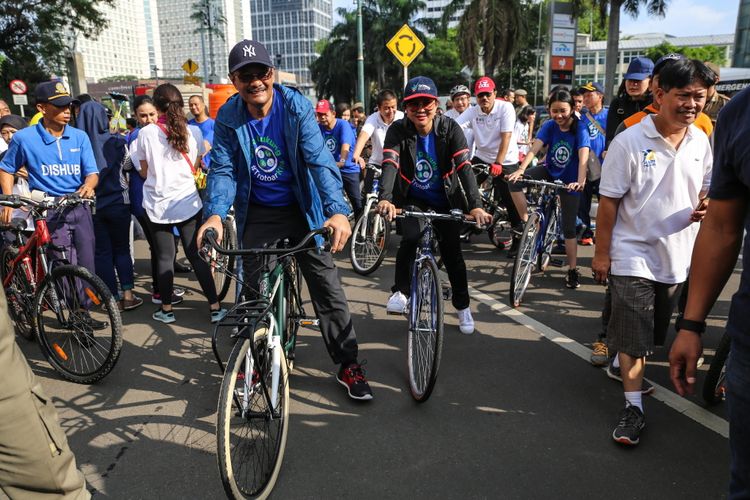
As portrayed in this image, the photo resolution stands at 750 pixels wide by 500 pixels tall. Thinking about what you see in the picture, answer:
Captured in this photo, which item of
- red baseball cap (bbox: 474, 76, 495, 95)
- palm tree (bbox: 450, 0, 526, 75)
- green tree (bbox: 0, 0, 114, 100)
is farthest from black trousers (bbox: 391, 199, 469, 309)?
palm tree (bbox: 450, 0, 526, 75)

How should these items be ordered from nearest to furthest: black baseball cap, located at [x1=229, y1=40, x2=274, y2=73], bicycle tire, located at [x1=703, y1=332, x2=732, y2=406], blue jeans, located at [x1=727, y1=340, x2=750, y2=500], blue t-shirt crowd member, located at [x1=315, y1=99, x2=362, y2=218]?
blue jeans, located at [x1=727, y1=340, x2=750, y2=500], black baseball cap, located at [x1=229, y1=40, x2=274, y2=73], bicycle tire, located at [x1=703, y1=332, x2=732, y2=406], blue t-shirt crowd member, located at [x1=315, y1=99, x2=362, y2=218]

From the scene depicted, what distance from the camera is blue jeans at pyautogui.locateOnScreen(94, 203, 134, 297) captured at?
18.0 ft

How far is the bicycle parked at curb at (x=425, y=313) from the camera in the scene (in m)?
3.46

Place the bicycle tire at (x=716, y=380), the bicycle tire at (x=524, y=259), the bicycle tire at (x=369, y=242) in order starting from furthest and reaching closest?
the bicycle tire at (x=369, y=242) → the bicycle tire at (x=524, y=259) → the bicycle tire at (x=716, y=380)

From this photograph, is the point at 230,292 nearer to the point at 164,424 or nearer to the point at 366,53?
the point at 164,424

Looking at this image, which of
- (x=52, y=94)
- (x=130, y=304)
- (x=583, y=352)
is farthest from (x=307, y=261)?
(x=130, y=304)

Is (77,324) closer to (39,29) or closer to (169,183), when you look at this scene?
(169,183)

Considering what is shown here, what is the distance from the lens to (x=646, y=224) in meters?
3.10

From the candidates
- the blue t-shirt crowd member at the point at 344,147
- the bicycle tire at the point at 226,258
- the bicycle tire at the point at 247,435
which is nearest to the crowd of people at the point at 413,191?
the bicycle tire at the point at 226,258

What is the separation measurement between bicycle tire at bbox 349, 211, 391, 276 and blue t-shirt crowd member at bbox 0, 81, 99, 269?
113 inches

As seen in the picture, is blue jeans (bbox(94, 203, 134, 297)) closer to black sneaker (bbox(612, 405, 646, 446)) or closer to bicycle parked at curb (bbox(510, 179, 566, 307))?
bicycle parked at curb (bbox(510, 179, 566, 307))

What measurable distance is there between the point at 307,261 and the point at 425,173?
1310mm

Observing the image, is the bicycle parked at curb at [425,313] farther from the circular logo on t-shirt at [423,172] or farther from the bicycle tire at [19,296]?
the bicycle tire at [19,296]

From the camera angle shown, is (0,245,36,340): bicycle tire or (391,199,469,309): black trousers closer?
(391,199,469,309): black trousers
